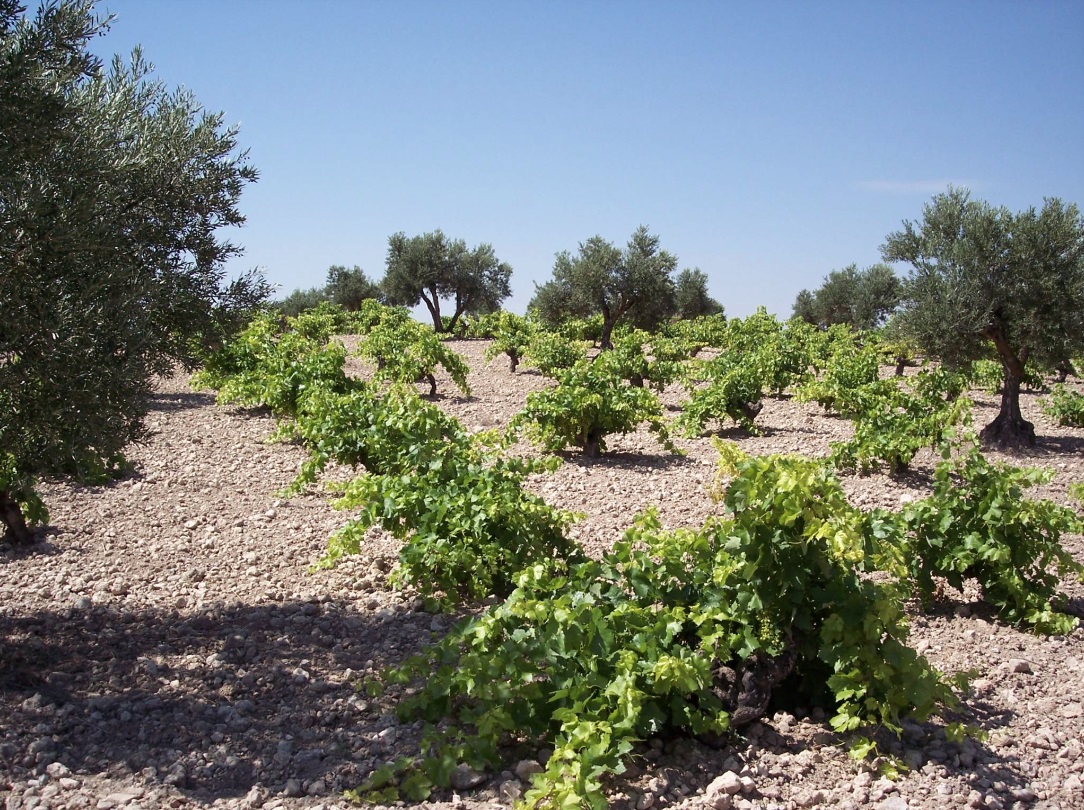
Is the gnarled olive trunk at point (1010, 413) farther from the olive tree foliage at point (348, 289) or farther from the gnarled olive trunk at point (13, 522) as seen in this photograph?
the olive tree foliage at point (348, 289)

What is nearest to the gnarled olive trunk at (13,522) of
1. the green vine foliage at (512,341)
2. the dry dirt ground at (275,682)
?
the dry dirt ground at (275,682)

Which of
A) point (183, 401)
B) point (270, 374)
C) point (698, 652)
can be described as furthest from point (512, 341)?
point (698, 652)

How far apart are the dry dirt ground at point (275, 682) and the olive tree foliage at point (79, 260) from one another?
3.63 feet

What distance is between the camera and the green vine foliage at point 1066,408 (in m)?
13.8

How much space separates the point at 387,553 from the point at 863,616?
3.90m

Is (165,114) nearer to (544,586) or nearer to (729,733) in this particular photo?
(544,586)

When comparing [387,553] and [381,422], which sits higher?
[381,422]

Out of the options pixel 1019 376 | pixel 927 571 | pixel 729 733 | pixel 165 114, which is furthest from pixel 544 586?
pixel 1019 376

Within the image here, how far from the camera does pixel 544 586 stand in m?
4.04

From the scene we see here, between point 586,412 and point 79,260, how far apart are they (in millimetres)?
6820

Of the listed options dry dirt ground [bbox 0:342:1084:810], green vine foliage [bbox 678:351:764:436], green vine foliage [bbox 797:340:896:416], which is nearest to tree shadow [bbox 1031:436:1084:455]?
green vine foliage [bbox 797:340:896:416]

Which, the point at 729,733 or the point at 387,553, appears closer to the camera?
the point at 729,733

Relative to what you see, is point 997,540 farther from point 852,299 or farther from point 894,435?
point 852,299

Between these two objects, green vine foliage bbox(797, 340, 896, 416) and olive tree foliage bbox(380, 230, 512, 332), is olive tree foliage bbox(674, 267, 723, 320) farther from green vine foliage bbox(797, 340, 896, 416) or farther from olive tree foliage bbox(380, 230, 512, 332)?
green vine foliage bbox(797, 340, 896, 416)
